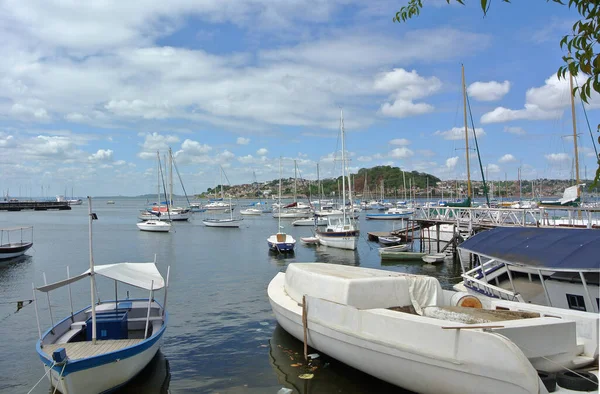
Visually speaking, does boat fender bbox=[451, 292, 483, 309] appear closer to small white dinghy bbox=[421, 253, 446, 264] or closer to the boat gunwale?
the boat gunwale

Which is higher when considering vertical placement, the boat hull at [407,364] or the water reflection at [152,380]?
the boat hull at [407,364]

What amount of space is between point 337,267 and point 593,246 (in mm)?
7637

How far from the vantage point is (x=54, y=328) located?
40.6 feet

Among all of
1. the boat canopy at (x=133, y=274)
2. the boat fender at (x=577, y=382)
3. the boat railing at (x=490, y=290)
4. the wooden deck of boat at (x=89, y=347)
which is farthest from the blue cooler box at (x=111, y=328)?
the boat railing at (x=490, y=290)

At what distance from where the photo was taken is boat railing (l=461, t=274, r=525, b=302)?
13625 mm

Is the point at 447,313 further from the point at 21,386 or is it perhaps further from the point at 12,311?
the point at 12,311

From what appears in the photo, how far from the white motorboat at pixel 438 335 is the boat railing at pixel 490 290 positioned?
6.67ft

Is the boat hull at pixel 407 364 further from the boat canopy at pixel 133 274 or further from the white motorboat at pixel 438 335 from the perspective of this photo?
the boat canopy at pixel 133 274

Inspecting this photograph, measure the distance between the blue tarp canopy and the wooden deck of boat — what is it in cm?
1104

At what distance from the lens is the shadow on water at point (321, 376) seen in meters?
11.5

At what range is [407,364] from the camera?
9.77m

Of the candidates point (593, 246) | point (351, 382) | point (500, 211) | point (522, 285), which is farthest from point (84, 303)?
point (500, 211)

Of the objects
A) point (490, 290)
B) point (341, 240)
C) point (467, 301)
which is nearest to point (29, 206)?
point (341, 240)

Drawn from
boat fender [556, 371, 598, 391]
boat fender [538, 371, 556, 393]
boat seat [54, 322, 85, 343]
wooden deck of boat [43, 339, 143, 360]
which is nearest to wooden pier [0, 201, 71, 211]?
boat seat [54, 322, 85, 343]
